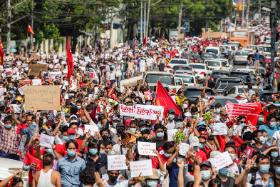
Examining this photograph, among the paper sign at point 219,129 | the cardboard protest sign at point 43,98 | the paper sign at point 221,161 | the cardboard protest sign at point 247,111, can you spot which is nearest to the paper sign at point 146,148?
the paper sign at point 221,161

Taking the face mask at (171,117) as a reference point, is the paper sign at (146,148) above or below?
above

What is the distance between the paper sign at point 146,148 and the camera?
14.4m

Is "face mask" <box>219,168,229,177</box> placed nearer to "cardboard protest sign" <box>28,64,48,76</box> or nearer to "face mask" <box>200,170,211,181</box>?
"face mask" <box>200,170,211,181</box>

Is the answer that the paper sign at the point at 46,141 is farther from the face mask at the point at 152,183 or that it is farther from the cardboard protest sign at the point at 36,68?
the cardboard protest sign at the point at 36,68

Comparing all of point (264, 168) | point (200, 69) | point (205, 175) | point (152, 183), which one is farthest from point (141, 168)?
point (200, 69)

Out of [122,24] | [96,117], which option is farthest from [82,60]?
[122,24]

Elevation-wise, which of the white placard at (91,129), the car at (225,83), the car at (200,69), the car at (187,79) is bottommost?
the car at (200,69)

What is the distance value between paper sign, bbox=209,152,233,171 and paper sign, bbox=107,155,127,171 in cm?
107

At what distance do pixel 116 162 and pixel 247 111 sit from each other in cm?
814

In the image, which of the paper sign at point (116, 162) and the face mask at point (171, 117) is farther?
the face mask at point (171, 117)

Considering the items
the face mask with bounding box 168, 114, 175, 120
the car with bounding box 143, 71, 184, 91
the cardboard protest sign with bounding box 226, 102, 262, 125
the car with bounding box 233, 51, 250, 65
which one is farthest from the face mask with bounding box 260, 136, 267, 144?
the car with bounding box 233, 51, 250, 65

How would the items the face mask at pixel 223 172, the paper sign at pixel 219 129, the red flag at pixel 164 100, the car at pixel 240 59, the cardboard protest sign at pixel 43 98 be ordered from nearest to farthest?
1. the face mask at pixel 223 172
2. the paper sign at pixel 219 129
3. the cardboard protest sign at pixel 43 98
4. the red flag at pixel 164 100
5. the car at pixel 240 59

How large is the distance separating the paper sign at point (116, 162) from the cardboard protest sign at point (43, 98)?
770cm

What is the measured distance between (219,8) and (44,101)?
112426 mm
